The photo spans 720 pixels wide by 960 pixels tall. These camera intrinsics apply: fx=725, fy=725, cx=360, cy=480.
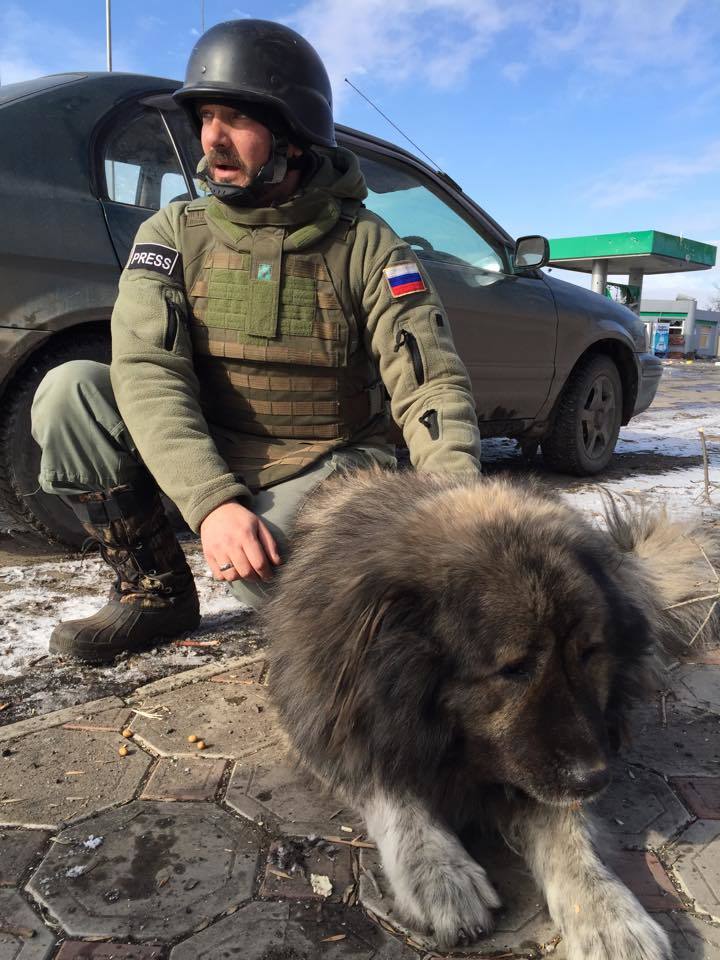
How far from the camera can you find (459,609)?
1603 mm

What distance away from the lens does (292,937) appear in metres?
1.45

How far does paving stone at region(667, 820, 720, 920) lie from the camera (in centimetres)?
160

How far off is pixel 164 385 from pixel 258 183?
0.76 m

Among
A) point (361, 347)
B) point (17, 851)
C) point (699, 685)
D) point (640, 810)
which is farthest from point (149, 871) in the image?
point (699, 685)

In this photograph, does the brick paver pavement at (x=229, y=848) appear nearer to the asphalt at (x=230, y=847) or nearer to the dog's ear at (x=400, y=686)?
the asphalt at (x=230, y=847)

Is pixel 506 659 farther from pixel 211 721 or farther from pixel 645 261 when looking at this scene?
pixel 645 261

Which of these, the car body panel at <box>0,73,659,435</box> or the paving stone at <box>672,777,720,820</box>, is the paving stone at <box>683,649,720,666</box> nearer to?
the paving stone at <box>672,777,720,820</box>

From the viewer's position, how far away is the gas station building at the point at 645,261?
2834cm

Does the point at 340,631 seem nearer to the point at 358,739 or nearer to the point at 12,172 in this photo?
the point at 358,739

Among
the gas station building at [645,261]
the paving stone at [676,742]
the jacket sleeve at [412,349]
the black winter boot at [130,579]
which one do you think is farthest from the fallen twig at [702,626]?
the gas station building at [645,261]

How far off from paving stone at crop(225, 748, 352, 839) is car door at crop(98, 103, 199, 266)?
2384 millimetres

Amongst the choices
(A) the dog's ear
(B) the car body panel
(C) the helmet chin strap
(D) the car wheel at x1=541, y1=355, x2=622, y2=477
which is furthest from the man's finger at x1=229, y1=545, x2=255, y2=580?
(D) the car wheel at x1=541, y1=355, x2=622, y2=477

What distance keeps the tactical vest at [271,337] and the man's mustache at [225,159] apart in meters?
0.15

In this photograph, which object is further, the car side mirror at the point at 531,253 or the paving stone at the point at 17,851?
the car side mirror at the point at 531,253
